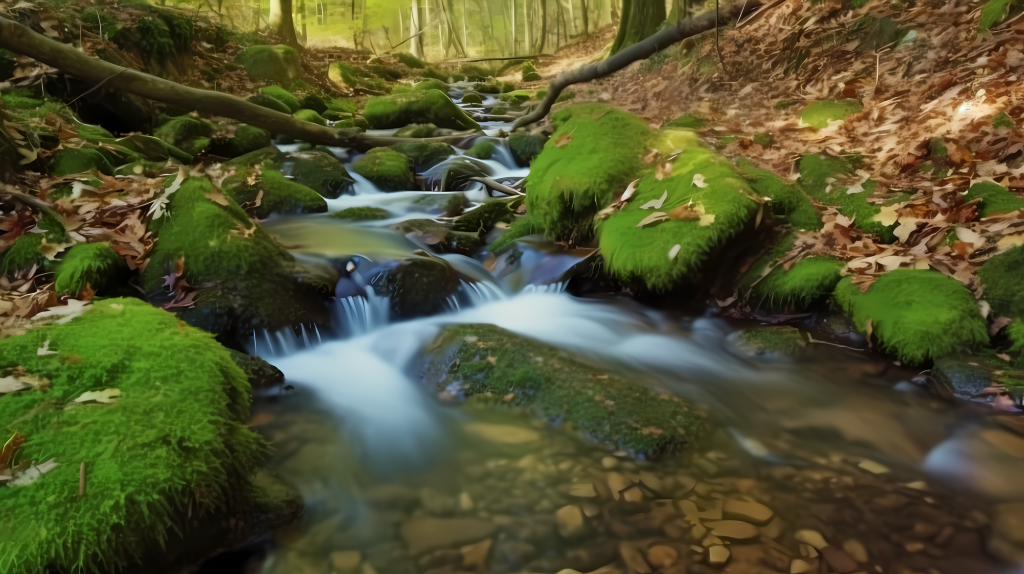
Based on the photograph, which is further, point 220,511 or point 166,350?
point 166,350

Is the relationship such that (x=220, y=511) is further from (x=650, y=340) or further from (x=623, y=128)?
(x=623, y=128)

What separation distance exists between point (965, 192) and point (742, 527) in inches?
147

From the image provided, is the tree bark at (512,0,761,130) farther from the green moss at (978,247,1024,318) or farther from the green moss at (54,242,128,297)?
the green moss at (54,242,128,297)

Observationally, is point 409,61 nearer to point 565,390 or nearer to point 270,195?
point 270,195

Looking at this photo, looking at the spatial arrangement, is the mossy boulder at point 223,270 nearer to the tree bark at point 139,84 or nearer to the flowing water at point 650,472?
the flowing water at point 650,472

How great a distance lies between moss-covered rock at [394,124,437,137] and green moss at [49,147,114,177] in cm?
623

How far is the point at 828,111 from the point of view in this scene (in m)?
6.85

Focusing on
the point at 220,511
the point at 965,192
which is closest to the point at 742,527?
the point at 220,511

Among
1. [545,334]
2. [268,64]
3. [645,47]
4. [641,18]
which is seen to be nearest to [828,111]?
[645,47]

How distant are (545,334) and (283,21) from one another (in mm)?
17481

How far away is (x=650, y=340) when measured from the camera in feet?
14.6

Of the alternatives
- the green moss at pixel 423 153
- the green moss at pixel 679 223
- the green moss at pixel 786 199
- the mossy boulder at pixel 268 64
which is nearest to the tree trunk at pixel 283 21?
the mossy boulder at pixel 268 64

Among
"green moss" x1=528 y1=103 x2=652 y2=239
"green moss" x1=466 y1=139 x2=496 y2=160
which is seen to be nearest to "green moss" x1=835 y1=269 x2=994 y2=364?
"green moss" x1=528 y1=103 x2=652 y2=239

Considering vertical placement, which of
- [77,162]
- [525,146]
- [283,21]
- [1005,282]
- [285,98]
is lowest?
[1005,282]
